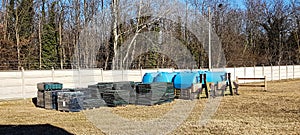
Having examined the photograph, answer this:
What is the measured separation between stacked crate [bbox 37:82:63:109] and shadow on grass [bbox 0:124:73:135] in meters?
3.83

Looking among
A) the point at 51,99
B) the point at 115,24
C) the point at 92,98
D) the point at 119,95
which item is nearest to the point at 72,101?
the point at 92,98

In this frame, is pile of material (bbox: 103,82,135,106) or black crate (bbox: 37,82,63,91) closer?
pile of material (bbox: 103,82,135,106)

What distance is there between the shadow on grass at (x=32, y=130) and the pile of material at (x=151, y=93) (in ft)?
17.2

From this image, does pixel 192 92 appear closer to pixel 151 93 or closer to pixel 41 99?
pixel 151 93

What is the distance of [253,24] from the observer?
46.7 metres

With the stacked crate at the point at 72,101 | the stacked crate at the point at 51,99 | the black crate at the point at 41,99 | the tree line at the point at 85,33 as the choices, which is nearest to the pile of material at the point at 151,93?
the stacked crate at the point at 72,101

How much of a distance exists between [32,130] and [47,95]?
4924 millimetres

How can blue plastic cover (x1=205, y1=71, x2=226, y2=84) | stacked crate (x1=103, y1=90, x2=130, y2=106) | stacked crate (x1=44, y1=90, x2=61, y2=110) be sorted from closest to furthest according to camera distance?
stacked crate (x1=44, y1=90, x2=61, y2=110)
stacked crate (x1=103, y1=90, x2=130, y2=106)
blue plastic cover (x1=205, y1=71, x2=226, y2=84)

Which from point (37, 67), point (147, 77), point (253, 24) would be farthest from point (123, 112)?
point (253, 24)

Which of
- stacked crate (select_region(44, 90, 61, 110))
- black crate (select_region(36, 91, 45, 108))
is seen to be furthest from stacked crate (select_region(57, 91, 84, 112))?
black crate (select_region(36, 91, 45, 108))

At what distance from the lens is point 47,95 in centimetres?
1369

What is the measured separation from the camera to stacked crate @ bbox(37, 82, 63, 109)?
1344 centimetres

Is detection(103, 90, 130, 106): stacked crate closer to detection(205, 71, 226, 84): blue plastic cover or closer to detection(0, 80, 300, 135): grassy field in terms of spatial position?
detection(0, 80, 300, 135): grassy field

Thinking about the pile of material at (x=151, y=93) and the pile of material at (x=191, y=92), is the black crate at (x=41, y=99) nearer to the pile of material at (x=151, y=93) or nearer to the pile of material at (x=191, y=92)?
the pile of material at (x=151, y=93)
